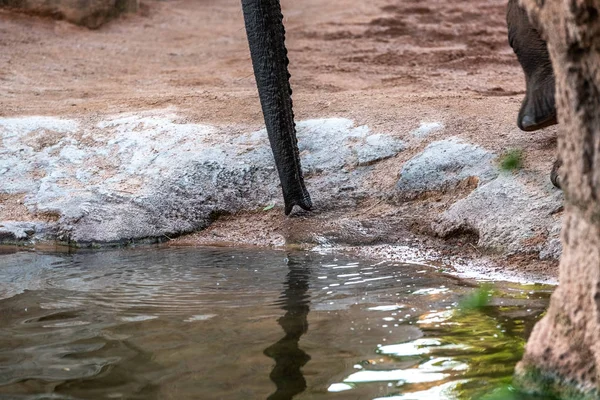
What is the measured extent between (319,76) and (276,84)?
368cm

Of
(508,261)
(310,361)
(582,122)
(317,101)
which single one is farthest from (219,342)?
(317,101)

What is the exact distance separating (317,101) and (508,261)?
91.1 inches

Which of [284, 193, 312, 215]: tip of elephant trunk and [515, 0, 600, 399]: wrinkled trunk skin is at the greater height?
[515, 0, 600, 399]: wrinkled trunk skin

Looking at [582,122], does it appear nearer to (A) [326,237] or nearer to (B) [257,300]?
(B) [257,300]

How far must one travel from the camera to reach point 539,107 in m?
3.93

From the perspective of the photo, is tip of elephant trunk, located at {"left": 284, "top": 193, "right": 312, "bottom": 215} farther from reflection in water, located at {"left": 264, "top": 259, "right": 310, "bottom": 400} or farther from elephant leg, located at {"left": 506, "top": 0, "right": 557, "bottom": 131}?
elephant leg, located at {"left": 506, "top": 0, "right": 557, "bottom": 131}

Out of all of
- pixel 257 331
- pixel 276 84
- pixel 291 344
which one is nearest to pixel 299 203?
pixel 276 84

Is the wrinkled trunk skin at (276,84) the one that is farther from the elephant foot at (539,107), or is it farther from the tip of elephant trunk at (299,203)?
the elephant foot at (539,107)

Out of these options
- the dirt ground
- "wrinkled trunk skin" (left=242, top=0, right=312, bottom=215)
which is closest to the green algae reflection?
the dirt ground

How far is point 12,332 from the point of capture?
9.64ft

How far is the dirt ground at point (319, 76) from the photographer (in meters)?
4.57

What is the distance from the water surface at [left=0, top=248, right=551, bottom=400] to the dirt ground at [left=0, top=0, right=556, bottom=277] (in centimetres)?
63

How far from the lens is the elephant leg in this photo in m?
3.93

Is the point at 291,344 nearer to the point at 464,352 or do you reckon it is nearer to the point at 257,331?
the point at 257,331
